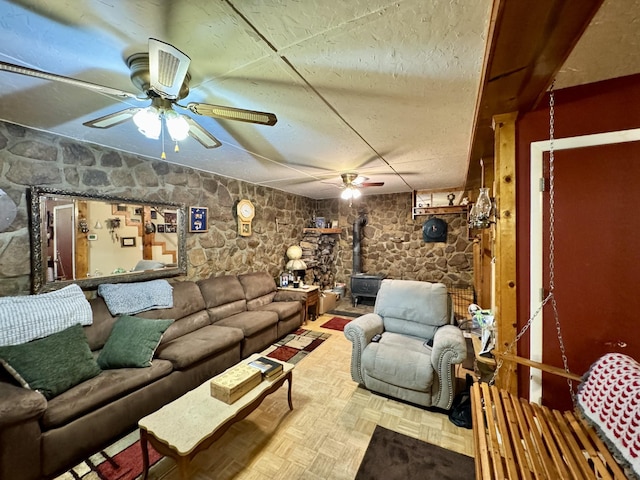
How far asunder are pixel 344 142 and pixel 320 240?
3.47 meters

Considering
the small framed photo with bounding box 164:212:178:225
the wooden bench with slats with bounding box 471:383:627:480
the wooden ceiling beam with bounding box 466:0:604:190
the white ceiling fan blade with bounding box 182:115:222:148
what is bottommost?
the wooden bench with slats with bounding box 471:383:627:480

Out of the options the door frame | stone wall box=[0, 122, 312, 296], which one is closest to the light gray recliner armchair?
the door frame

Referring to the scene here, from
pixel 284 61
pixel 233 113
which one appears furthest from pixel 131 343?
pixel 284 61

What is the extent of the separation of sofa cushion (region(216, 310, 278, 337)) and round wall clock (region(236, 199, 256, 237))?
4.36 feet

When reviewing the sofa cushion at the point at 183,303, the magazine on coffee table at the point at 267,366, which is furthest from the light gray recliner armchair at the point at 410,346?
the sofa cushion at the point at 183,303

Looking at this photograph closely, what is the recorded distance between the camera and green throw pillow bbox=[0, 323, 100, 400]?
1539mm

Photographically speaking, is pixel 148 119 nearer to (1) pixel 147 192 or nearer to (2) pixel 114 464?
(1) pixel 147 192

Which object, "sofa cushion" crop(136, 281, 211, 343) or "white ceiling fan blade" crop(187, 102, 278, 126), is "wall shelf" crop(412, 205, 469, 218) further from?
"white ceiling fan blade" crop(187, 102, 278, 126)

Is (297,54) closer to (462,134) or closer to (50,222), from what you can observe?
(462,134)

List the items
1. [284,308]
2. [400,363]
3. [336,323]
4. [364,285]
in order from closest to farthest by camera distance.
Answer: [400,363]
[284,308]
[336,323]
[364,285]

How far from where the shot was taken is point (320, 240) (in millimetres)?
5668

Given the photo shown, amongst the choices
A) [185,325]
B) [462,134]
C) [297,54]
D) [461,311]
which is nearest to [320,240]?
[461,311]

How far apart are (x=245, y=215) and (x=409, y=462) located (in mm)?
3483

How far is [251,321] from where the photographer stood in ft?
9.87
